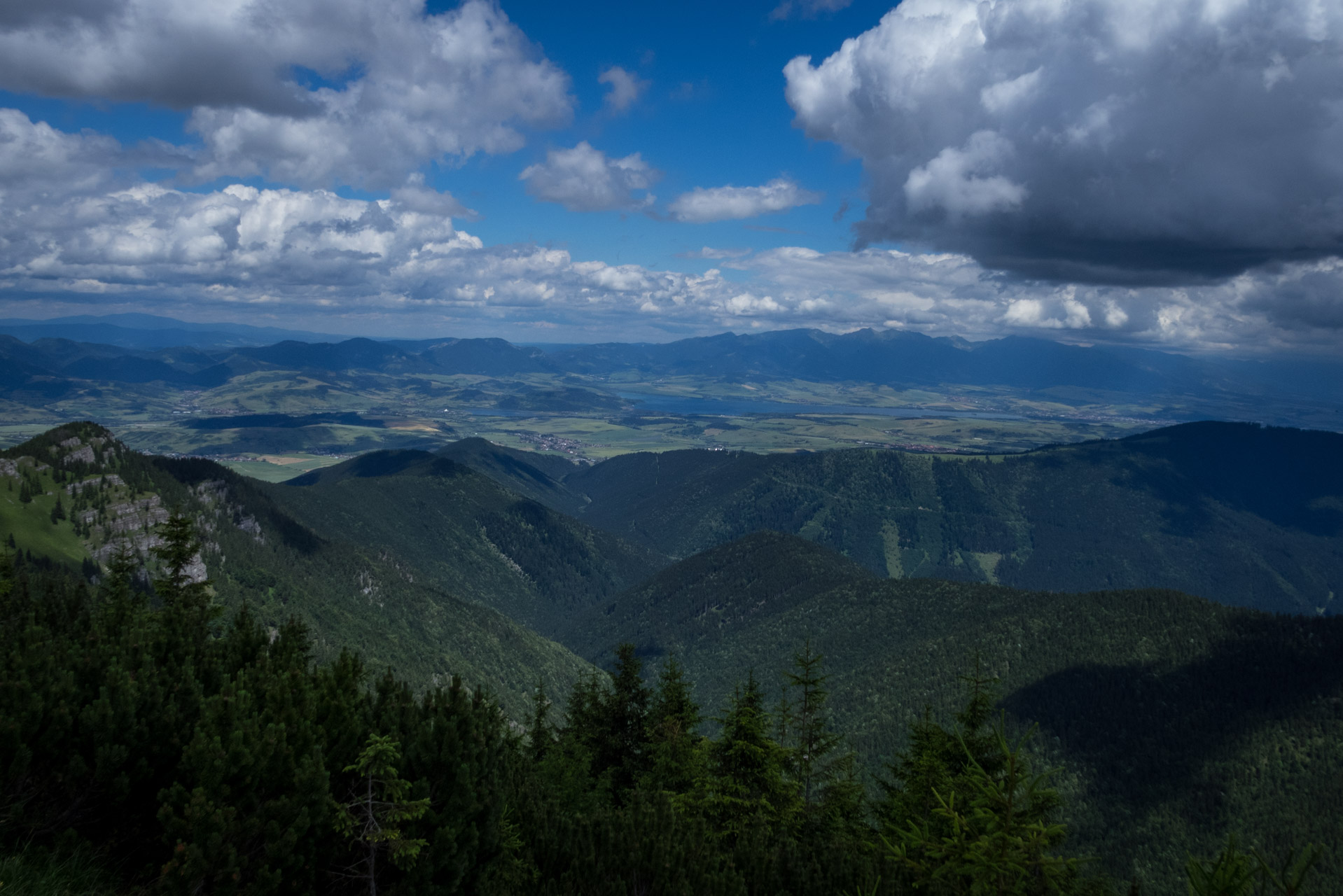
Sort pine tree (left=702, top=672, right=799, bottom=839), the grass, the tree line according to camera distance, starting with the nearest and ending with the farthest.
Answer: the grass
the tree line
pine tree (left=702, top=672, right=799, bottom=839)

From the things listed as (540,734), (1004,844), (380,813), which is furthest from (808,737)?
(380,813)

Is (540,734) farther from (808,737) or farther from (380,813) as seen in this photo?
(380,813)

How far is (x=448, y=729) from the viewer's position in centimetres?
2050

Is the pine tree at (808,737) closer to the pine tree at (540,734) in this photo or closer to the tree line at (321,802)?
the tree line at (321,802)

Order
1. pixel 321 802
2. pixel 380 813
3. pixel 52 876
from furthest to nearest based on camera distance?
pixel 380 813 < pixel 321 802 < pixel 52 876

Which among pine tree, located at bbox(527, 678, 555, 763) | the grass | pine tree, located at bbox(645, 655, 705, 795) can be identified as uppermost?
the grass

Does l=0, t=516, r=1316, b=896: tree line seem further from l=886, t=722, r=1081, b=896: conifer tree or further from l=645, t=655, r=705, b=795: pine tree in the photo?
l=645, t=655, r=705, b=795: pine tree

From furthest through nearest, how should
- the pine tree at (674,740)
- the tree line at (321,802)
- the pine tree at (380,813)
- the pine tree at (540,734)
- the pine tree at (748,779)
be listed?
the pine tree at (540,734) < the pine tree at (674,740) < the pine tree at (748,779) < the pine tree at (380,813) < the tree line at (321,802)

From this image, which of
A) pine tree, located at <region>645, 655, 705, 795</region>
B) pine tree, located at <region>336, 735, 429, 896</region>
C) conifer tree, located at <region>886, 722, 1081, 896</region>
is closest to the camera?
pine tree, located at <region>336, 735, 429, 896</region>

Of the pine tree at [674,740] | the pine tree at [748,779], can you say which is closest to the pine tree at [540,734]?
the pine tree at [674,740]

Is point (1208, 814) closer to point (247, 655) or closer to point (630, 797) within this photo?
point (630, 797)

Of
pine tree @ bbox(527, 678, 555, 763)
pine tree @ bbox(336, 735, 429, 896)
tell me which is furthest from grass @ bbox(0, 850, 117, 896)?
pine tree @ bbox(527, 678, 555, 763)

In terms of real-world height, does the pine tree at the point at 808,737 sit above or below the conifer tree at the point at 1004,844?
below

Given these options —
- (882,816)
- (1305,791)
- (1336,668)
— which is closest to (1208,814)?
(1305,791)
